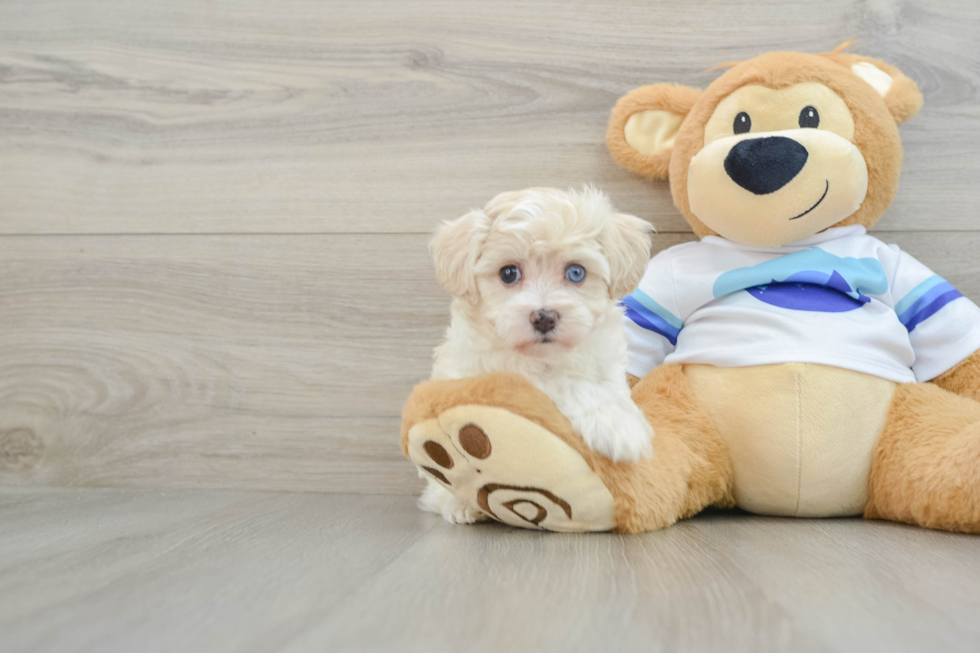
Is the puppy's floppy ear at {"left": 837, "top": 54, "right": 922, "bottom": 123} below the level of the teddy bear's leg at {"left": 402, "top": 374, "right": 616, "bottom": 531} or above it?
above

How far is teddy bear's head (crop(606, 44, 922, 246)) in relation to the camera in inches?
39.8

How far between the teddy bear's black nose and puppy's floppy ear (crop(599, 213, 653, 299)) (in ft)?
0.61

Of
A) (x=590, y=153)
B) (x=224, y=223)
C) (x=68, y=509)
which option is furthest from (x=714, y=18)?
→ (x=68, y=509)

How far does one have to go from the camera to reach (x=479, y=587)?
0.66m

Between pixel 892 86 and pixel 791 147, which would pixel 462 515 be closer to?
pixel 791 147

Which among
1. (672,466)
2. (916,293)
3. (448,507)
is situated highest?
(916,293)

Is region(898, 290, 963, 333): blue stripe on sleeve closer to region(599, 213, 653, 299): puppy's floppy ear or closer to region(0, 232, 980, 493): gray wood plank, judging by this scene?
region(599, 213, 653, 299): puppy's floppy ear

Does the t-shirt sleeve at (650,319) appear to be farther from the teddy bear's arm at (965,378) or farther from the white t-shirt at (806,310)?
the teddy bear's arm at (965,378)

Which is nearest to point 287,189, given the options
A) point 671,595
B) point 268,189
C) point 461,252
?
point 268,189

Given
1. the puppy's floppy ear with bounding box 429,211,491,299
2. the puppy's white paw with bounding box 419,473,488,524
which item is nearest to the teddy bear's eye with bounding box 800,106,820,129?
the puppy's floppy ear with bounding box 429,211,491,299

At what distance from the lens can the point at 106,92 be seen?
4.58 ft

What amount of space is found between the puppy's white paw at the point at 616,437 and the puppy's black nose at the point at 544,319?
0.13m

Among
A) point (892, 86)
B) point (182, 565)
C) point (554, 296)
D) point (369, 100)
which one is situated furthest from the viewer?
point (369, 100)

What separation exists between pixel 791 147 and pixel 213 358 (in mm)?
1083
